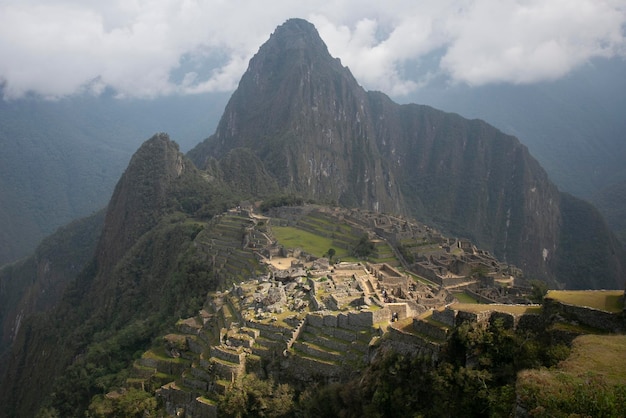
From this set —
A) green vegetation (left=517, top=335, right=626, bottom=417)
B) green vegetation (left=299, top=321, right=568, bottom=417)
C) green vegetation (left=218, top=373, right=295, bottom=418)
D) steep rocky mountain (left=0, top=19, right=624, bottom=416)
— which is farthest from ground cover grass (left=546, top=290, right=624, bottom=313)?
steep rocky mountain (left=0, top=19, right=624, bottom=416)

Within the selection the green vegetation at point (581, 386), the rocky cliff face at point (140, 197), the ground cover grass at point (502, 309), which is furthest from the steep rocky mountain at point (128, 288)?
the green vegetation at point (581, 386)

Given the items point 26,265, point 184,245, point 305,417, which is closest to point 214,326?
point 305,417

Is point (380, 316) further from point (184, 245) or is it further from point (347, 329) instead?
point (184, 245)

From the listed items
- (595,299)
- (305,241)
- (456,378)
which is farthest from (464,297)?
(456,378)

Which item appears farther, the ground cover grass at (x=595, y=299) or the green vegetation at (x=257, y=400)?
the green vegetation at (x=257, y=400)

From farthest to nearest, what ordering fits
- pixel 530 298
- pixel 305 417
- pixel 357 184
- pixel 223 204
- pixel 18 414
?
pixel 357 184 → pixel 223 204 → pixel 18 414 → pixel 530 298 → pixel 305 417

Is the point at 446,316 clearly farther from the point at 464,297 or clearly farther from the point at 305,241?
the point at 305,241

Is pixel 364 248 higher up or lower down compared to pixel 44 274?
higher up

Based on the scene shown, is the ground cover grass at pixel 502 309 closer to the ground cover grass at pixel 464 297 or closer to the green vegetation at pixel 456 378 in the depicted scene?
the green vegetation at pixel 456 378
